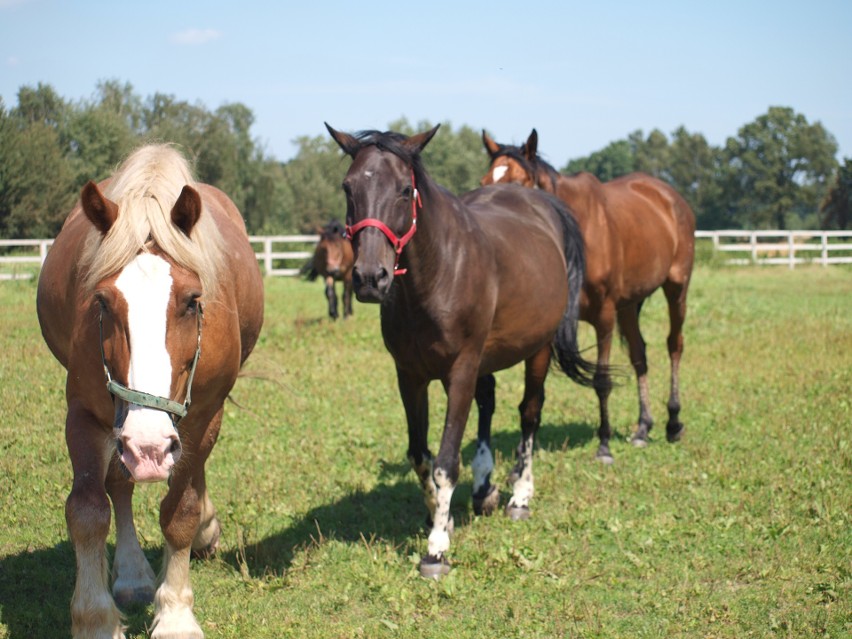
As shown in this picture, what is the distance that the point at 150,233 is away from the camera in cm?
327

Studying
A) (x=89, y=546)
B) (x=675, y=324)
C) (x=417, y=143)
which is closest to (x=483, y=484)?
(x=417, y=143)

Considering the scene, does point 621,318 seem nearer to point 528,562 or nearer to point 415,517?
point 415,517

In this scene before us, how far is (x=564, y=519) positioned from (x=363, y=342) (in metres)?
7.42

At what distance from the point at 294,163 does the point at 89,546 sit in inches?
2477

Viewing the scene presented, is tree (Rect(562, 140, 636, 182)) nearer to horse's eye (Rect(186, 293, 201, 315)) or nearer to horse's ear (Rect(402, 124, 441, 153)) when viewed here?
horse's ear (Rect(402, 124, 441, 153))

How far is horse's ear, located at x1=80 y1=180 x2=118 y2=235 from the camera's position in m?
3.20

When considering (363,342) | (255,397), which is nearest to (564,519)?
(255,397)

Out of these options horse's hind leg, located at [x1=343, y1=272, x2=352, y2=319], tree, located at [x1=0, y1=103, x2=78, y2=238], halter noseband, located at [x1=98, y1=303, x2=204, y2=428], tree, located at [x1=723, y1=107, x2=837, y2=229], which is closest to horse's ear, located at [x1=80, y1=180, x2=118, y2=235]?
halter noseband, located at [x1=98, y1=303, x2=204, y2=428]

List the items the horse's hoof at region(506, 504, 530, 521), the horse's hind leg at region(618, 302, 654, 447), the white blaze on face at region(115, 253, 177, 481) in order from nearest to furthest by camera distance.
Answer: the white blaze on face at region(115, 253, 177, 481)
the horse's hoof at region(506, 504, 530, 521)
the horse's hind leg at region(618, 302, 654, 447)

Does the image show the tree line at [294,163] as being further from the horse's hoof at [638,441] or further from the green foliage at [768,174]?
the horse's hoof at [638,441]

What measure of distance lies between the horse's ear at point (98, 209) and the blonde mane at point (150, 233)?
0.03 m

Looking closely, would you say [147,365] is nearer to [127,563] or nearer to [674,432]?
[127,563]

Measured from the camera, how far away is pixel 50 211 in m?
10.7

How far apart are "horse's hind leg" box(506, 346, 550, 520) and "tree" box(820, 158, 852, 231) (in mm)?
55039
